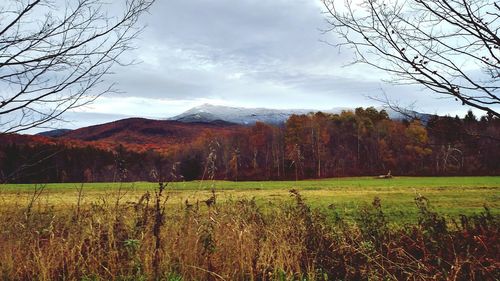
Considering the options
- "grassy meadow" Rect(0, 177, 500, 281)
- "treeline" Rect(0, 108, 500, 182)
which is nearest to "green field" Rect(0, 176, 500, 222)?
"grassy meadow" Rect(0, 177, 500, 281)

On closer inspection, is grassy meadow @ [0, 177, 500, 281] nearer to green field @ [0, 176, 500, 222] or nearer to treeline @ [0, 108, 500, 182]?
green field @ [0, 176, 500, 222]

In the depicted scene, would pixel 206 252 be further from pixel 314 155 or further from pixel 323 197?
pixel 314 155

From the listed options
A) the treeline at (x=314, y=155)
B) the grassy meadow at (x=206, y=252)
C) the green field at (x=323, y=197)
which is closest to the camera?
the grassy meadow at (x=206, y=252)

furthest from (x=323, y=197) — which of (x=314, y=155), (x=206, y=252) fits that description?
(x=314, y=155)

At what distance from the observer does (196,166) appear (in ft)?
241

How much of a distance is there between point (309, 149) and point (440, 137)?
312ft

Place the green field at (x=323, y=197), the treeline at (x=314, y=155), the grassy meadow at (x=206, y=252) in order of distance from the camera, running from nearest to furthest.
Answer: the grassy meadow at (x=206, y=252)
the green field at (x=323, y=197)
the treeline at (x=314, y=155)

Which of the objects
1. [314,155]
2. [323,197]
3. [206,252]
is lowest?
[323,197]

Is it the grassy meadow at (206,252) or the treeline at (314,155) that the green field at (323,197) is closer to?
the grassy meadow at (206,252)

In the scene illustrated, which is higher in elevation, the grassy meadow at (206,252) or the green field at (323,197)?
the grassy meadow at (206,252)

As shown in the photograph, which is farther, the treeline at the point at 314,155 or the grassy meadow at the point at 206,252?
the treeline at the point at 314,155

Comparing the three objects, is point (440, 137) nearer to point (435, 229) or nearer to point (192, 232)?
point (435, 229)

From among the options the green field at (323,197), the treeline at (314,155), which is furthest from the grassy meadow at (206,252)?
the treeline at (314,155)

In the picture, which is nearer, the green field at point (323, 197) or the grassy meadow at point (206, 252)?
Result: the grassy meadow at point (206, 252)
